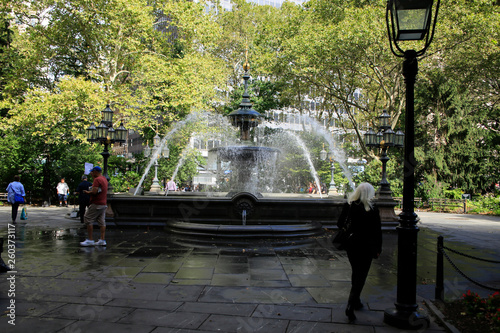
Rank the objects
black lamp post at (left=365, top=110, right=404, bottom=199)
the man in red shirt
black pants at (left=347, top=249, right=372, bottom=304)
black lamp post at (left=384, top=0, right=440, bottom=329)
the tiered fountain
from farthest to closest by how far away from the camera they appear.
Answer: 1. black lamp post at (left=365, top=110, right=404, bottom=199)
2. the tiered fountain
3. the man in red shirt
4. black pants at (left=347, top=249, right=372, bottom=304)
5. black lamp post at (left=384, top=0, right=440, bottom=329)

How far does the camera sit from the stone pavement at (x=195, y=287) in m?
4.55

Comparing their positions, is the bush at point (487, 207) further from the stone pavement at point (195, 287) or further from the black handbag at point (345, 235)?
the black handbag at point (345, 235)

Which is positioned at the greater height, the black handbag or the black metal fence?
the black handbag

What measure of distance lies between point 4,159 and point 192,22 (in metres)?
16.1

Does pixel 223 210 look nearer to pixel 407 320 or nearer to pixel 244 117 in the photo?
pixel 244 117

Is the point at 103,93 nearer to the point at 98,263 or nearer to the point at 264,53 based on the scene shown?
the point at 264,53

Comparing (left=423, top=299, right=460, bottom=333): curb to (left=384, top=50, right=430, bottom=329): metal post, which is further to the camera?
(left=384, top=50, right=430, bottom=329): metal post

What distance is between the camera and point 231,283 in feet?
20.5

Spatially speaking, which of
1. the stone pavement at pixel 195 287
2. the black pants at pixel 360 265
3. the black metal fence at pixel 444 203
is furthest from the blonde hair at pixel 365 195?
the black metal fence at pixel 444 203

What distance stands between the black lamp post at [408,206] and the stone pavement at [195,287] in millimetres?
256

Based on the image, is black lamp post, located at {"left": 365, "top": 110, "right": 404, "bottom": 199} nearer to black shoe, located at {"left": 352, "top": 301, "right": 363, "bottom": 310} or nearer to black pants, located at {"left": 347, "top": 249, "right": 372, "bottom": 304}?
black shoe, located at {"left": 352, "top": 301, "right": 363, "bottom": 310}

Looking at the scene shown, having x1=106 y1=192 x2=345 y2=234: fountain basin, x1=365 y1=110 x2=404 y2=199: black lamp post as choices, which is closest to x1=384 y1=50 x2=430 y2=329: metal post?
x1=106 y1=192 x2=345 y2=234: fountain basin

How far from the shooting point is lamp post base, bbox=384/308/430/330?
449 centimetres

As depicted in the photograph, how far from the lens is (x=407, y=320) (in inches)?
177
